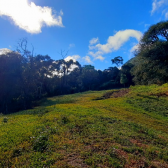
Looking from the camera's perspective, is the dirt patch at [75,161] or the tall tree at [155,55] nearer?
the dirt patch at [75,161]

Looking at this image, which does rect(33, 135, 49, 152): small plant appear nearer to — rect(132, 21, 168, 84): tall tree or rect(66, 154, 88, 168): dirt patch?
rect(66, 154, 88, 168): dirt patch

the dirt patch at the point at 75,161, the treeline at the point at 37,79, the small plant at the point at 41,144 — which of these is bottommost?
the dirt patch at the point at 75,161

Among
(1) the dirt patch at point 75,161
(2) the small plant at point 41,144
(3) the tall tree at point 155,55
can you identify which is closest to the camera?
(1) the dirt patch at point 75,161

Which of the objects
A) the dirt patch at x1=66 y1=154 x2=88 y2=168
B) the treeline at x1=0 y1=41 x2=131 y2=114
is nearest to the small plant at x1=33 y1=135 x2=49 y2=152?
the dirt patch at x1=66 y1=154 x2=88 y2=168

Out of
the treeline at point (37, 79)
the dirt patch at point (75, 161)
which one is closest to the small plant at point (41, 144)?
the dirt patch at point (75, 161)

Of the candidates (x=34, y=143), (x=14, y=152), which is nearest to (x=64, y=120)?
(x=34, y=143)

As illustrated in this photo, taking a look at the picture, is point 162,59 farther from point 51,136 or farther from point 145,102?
point 51,136

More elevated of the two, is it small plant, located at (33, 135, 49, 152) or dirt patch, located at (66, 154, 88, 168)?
small plant, located at (33, 135, 49, 152)

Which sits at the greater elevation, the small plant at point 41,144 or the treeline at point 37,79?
the treeline at point 37,79

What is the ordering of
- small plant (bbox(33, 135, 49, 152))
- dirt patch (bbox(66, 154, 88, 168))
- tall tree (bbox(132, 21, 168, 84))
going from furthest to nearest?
tall tree (bbox(132, 21, 168, 84)) < small plant (bbox(33, 135, 49, 152)) < dirt patch (bbox(66, 154, 88, 168))

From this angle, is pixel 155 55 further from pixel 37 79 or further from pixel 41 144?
pixel 37 79

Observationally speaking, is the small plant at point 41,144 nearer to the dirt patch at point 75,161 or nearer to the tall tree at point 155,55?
the dirt patch at point 75,161

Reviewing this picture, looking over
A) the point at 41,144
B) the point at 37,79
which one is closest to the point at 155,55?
the point at 41,144

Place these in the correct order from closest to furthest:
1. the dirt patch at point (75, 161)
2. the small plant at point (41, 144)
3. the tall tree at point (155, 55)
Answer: the dirt patch at point (75, 161)
the small plant at point (41, 144)
the tall tree at point (155, 55)
